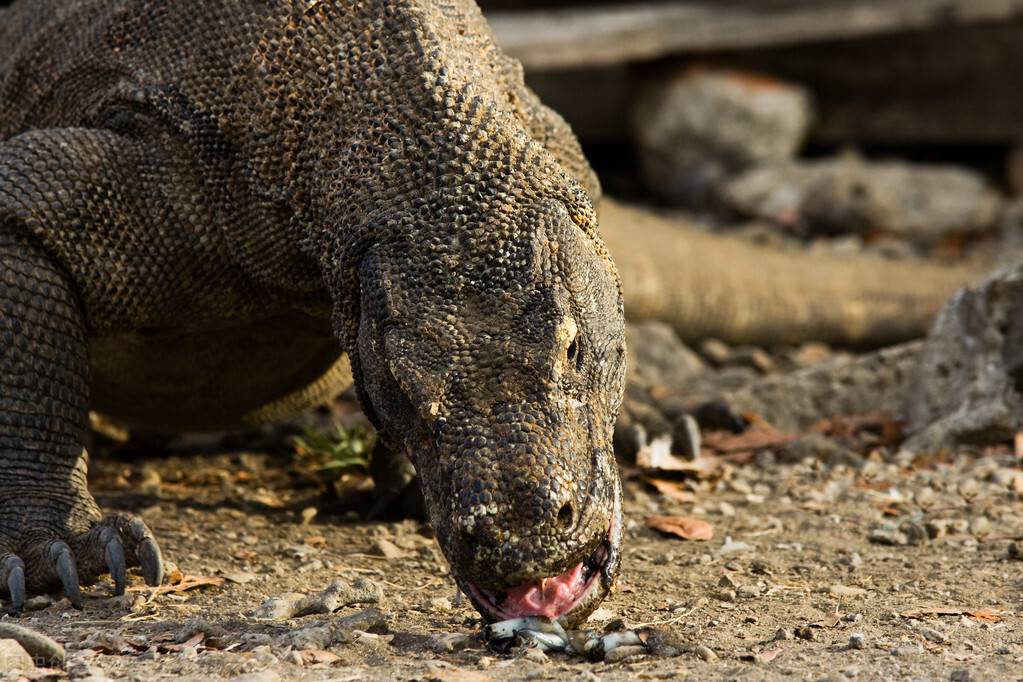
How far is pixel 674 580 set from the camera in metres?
4.17

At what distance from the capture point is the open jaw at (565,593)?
322 cm

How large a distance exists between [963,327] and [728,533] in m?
1.61

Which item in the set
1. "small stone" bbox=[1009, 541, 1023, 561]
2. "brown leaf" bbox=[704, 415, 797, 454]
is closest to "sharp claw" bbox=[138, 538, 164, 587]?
"small stone" bbox=[1009, 541, 1023, 561]

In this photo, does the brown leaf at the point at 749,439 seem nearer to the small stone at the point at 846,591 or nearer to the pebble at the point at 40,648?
the small stone at the point at 846,591

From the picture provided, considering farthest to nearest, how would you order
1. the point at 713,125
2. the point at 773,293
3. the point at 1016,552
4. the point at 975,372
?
1. the point at 713,125
2. the point at 773,293
3. the point at 975,372
4. the point at 1016,552

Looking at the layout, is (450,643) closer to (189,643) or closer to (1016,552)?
(189,643)

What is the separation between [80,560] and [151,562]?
196mm

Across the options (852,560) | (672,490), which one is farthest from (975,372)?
(852,560)

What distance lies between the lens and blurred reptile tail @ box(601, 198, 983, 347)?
8008mm

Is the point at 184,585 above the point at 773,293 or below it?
above

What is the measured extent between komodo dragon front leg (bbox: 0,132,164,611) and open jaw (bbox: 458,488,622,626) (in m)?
1.14

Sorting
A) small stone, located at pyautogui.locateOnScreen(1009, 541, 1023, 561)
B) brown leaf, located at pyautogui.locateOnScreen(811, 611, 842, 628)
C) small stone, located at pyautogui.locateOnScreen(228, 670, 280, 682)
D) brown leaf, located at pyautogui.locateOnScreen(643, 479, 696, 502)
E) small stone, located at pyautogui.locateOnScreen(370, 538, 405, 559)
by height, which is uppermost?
small stone, located at pyautogui.locateOnScreen(228, 670, 280, 682)

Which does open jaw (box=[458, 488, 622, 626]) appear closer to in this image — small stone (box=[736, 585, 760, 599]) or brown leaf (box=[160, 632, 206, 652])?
brown leaf (box=[160, 632, 206, 652])

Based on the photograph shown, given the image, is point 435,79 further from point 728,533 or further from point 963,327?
point 963,327
